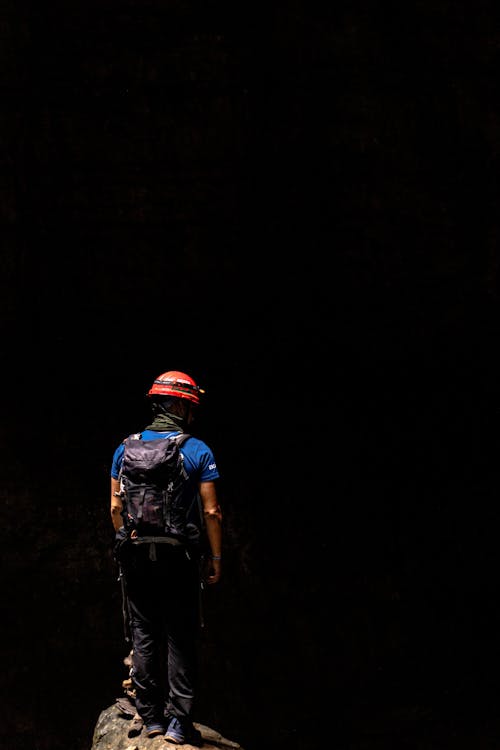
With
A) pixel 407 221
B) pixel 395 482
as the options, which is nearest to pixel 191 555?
pixel 395 482

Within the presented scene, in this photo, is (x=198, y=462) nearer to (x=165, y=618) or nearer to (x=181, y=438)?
(x=181, y=438)

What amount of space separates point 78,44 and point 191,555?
5.05 metres

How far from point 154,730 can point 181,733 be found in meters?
0.19

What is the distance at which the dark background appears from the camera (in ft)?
25.0

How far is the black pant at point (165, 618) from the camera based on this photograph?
183 inches

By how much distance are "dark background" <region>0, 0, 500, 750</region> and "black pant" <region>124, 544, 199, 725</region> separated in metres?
3.15

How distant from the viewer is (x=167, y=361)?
25.7 feet

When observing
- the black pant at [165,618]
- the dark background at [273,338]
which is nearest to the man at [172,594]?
the black pant at [165,618]

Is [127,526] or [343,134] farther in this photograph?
[343,134]

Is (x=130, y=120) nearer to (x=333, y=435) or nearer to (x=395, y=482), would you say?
(x=333, y=435)

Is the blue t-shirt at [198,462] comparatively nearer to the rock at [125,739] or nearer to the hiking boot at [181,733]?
the hiking boot at [181,733]

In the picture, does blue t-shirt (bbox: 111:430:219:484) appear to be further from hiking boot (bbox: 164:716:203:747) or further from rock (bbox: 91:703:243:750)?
rock (bbox: 91:703:243:750)

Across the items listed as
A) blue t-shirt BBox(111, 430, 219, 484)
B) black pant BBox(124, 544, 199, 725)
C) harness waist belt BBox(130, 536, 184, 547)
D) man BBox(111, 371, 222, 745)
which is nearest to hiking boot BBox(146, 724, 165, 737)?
man BBox(111, 371, 222, 745)

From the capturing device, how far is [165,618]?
4.73 meters
